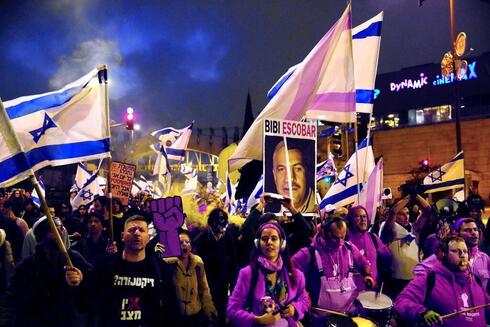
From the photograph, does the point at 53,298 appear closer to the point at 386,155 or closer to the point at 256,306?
the point at 256,306

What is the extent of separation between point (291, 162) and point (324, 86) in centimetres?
194

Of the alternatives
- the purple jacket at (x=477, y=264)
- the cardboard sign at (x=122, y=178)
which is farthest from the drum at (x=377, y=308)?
the cardboard sign at (x=122, y=178)

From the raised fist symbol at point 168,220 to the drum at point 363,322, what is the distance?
→ 171cm

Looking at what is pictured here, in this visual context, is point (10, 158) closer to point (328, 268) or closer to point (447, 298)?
point (328, 268)

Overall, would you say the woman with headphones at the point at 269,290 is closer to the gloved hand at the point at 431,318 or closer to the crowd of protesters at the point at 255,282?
the crowd of protesters at the point at 255,282

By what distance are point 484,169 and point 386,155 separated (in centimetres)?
907

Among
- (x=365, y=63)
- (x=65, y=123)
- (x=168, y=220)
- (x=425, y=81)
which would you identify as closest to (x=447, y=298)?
(x=168, y=220)

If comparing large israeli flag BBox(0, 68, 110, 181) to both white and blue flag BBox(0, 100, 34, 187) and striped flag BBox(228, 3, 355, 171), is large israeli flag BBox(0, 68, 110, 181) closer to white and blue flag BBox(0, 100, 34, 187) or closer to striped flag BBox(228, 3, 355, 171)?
white and blue flag BBox(0, 100, 34, 187)

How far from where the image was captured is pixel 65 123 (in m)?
6.48

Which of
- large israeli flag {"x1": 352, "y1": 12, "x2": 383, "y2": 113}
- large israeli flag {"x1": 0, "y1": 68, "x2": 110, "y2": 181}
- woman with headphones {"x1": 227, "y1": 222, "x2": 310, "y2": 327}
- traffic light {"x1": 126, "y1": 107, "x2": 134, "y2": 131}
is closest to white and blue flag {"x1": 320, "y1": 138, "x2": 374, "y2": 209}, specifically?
large israeli flag {"x1": 352, "y1": 12, "x2": 383, "y2": 113}

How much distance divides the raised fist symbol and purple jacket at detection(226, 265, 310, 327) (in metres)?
1.11

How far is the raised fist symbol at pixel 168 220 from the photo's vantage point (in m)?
5.34

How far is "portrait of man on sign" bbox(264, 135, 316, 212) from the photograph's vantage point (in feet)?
21.4

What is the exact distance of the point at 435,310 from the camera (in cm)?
444
